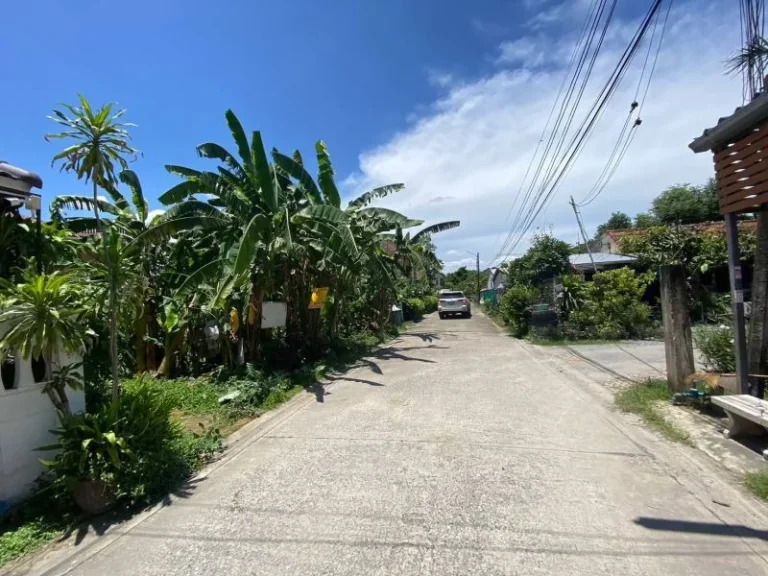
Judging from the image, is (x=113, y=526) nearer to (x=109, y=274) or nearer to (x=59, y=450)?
(x=59, y=450)

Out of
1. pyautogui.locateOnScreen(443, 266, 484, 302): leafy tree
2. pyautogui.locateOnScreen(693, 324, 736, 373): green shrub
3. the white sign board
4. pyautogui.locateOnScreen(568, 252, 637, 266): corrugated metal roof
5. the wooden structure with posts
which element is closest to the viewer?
the wooden structure with posts

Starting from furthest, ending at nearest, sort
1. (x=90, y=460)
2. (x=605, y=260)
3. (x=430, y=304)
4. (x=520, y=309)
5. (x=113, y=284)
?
1. (x=430, y=304)
2. (x=605, y=260)
3. (x=520, y=309)
4. (x=113, y=284)
5. (x=90, y=460)

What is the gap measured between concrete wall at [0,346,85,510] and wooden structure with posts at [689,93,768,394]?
8012 millimetres

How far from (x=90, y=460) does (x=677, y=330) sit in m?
7.60

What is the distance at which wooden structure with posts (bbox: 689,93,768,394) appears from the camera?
17.4 ft

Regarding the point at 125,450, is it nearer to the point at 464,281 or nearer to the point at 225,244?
the point at 225,244

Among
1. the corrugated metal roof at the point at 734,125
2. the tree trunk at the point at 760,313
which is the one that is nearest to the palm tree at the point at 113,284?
the corrugated metal roof at the point at 734,125

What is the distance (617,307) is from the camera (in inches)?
561

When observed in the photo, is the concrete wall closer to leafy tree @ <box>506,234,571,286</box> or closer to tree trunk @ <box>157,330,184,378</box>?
tree trunk @ <box>157,330,184,378</box>

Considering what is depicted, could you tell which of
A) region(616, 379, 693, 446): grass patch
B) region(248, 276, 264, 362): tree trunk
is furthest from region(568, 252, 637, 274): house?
region(248, 276, 264, 362): tree trunk

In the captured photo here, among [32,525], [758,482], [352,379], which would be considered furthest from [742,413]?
[352,379]

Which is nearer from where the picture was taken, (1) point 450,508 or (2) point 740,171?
(1) point 450,508

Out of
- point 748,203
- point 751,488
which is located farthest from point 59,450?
point 748,203

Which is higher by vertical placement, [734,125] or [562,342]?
[734,125]
